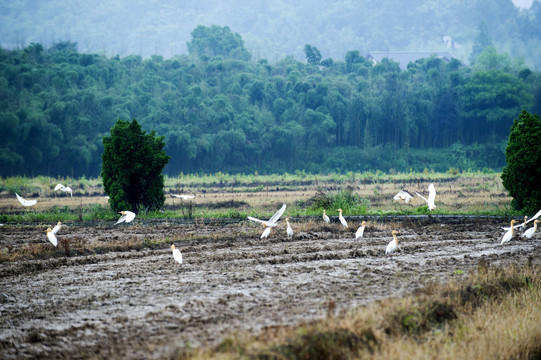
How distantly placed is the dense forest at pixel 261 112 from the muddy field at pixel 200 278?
3193 cm

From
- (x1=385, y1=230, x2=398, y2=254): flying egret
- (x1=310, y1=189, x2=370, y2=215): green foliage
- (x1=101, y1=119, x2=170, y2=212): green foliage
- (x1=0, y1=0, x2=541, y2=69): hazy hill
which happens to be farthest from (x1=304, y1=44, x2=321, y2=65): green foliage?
(x1=385, y1=230, x2=398, y2=254): flying egret

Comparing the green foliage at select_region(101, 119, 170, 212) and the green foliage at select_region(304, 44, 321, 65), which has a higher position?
the green foliage at select_region(304, 44, 321, 65)

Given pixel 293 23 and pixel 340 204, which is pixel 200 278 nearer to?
pixel 340 204

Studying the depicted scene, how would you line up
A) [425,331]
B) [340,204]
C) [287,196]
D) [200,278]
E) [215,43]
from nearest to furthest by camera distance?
[425,331] → [200,278] → [340,204] → [287,196] → [215,43]

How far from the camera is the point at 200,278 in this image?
10.4 m

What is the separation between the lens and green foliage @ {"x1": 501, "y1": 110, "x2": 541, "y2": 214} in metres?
17.7

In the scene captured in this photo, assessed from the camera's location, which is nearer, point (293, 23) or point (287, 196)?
point (287, 196)

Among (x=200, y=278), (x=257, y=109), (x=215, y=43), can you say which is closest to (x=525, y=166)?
(x=200, y=278)

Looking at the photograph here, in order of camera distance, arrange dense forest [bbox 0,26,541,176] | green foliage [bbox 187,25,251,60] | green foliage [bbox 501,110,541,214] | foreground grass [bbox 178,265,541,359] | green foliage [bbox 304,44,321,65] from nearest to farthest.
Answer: foreground grass [bbox 178,265,541,359] < green foliage [bbox 501,110,541,214] < dense forest [bbox 0,26,541,176] < green foliage [bbox 304,44,321,65] < green foliage [bbox 187,25,251,60]

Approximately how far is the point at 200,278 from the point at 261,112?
46.7 meters

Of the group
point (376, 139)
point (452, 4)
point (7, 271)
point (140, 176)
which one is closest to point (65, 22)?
point (452, 4)

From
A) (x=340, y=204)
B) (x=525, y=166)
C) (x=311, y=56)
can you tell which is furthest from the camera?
(x=311, y=56)

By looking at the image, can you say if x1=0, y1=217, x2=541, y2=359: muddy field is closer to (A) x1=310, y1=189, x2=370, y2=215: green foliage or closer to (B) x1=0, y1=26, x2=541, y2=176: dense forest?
(A) x1=310, y1=189, x2=370, y2=215: green foliage

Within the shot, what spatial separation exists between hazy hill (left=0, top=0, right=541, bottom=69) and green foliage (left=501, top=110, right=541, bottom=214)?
3890 inches
